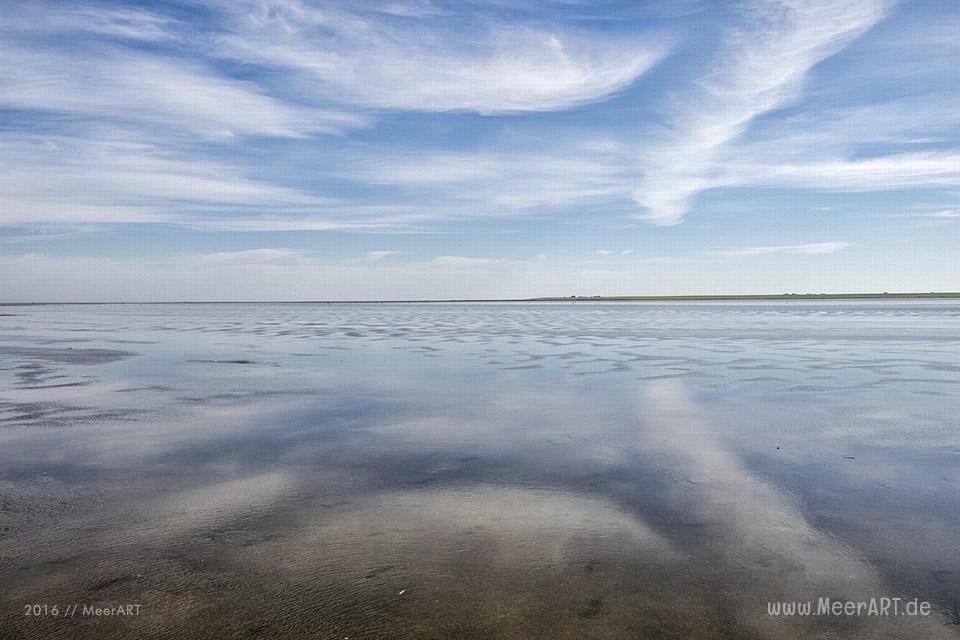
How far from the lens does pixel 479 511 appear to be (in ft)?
22.8

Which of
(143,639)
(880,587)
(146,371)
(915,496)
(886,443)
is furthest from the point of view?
(146,371)

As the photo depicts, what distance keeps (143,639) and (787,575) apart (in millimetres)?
5171

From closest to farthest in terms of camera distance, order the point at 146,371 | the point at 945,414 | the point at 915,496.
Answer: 1. the point at 915,496
2. the point at 945,414
3. the point at 146,371

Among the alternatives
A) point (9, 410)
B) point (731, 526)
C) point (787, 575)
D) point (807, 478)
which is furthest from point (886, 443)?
point (9, 410)

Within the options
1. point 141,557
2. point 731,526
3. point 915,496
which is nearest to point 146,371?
point 141,557

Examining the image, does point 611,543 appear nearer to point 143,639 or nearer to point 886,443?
point 143,639

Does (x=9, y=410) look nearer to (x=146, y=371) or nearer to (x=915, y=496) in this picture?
(x=146, y=371)

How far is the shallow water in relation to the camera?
4777mm

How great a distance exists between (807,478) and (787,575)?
317cm

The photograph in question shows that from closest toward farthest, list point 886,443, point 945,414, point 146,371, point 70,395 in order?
point 886,443
point 945,414
point 70,395
point 146,371

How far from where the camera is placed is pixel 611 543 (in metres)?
6.04

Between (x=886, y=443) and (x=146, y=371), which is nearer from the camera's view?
(x=886, y=443)

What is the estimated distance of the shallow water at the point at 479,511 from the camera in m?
4.78

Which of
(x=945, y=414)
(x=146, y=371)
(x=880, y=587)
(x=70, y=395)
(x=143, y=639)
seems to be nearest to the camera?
(x=143, y=639)
